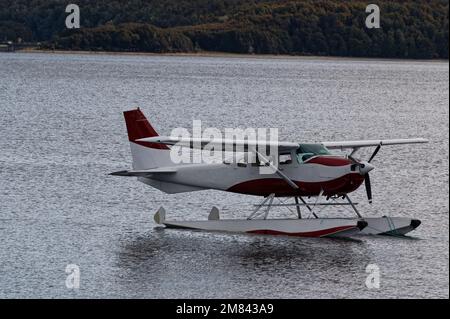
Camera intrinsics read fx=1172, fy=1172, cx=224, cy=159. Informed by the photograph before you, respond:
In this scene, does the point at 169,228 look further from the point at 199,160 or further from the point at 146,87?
the point at 146,87

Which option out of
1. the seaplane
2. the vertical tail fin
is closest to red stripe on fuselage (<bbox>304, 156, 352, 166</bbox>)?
the seaplane

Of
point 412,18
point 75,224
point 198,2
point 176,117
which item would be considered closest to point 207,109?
point 176,117

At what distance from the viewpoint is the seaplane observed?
965 inches

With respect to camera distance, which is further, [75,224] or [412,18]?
[412,18]

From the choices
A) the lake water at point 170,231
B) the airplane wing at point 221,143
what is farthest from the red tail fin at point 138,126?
the lake water at point 170,231

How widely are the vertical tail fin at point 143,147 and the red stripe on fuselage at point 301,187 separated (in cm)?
210

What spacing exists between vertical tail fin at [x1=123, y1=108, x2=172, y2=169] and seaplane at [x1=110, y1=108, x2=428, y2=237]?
22 centimetres

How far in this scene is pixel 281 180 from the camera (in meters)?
25.1

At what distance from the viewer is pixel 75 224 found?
27.2m

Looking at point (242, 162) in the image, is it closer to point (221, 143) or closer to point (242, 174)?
point (242, 174)

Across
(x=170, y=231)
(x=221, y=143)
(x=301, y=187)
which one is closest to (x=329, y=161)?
(x=301, y=187)

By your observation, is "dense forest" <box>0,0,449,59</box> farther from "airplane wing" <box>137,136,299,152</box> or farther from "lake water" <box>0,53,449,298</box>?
"airplane wing" <box>137,136,299,152</box>

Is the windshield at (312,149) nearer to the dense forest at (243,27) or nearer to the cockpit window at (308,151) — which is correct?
the cockpit window at (308,151)
